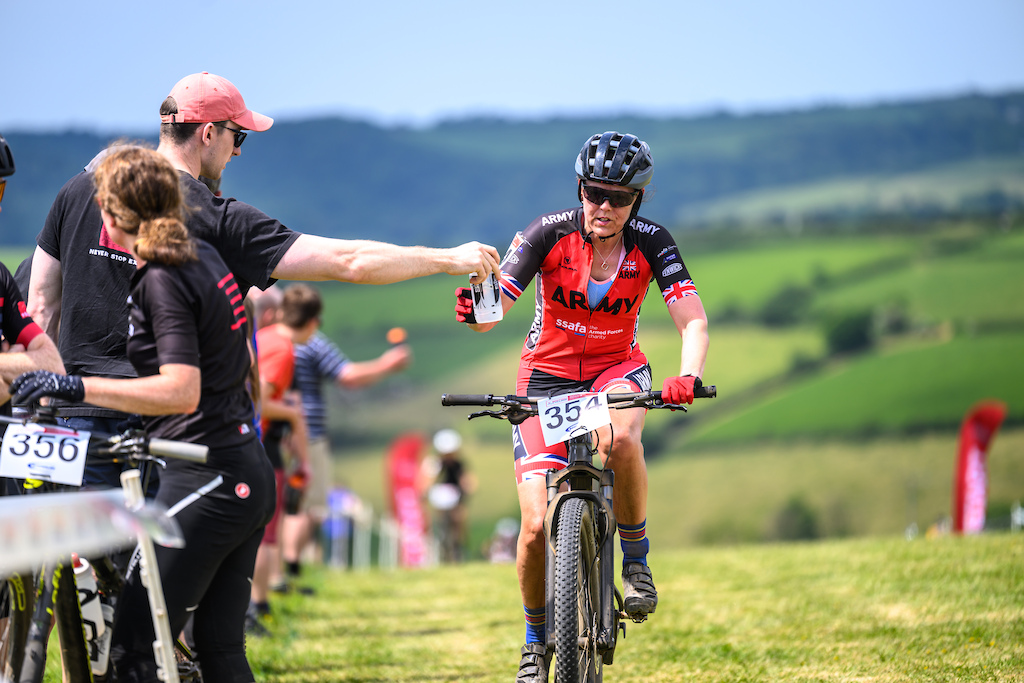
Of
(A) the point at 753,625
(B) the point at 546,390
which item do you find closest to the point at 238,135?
(B) the point at 546,390

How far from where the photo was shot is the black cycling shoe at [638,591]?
481 cm

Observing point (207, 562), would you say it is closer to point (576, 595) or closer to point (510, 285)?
point (576, 595)

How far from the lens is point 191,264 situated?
3.28 metres

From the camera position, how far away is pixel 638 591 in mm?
4859

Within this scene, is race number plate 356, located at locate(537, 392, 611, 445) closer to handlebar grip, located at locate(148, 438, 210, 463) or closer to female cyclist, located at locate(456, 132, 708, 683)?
female cyclist, located at locate(456, 132, 708, 683)

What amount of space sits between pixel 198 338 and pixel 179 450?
1.40ft

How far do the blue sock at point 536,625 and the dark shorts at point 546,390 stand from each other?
58cm

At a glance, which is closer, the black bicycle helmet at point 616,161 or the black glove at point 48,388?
the black glove at point 48,388

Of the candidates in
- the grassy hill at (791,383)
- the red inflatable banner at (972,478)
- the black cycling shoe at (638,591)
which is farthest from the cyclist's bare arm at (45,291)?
the grassy hill at (791,383)

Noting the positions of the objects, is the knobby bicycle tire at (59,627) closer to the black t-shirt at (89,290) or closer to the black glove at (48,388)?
the black glove at (48,388)

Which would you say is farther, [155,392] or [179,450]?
[155,392]

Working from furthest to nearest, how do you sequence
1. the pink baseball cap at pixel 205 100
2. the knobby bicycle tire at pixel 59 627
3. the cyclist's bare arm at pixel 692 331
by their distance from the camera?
the cyclist's bare arm at pixel 692 331, the pink baseball cap at pixel 205 100, the knobby bicycle tire at pixel 59 627

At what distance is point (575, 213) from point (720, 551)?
828 centimetres

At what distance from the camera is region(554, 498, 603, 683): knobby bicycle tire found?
4.15m
